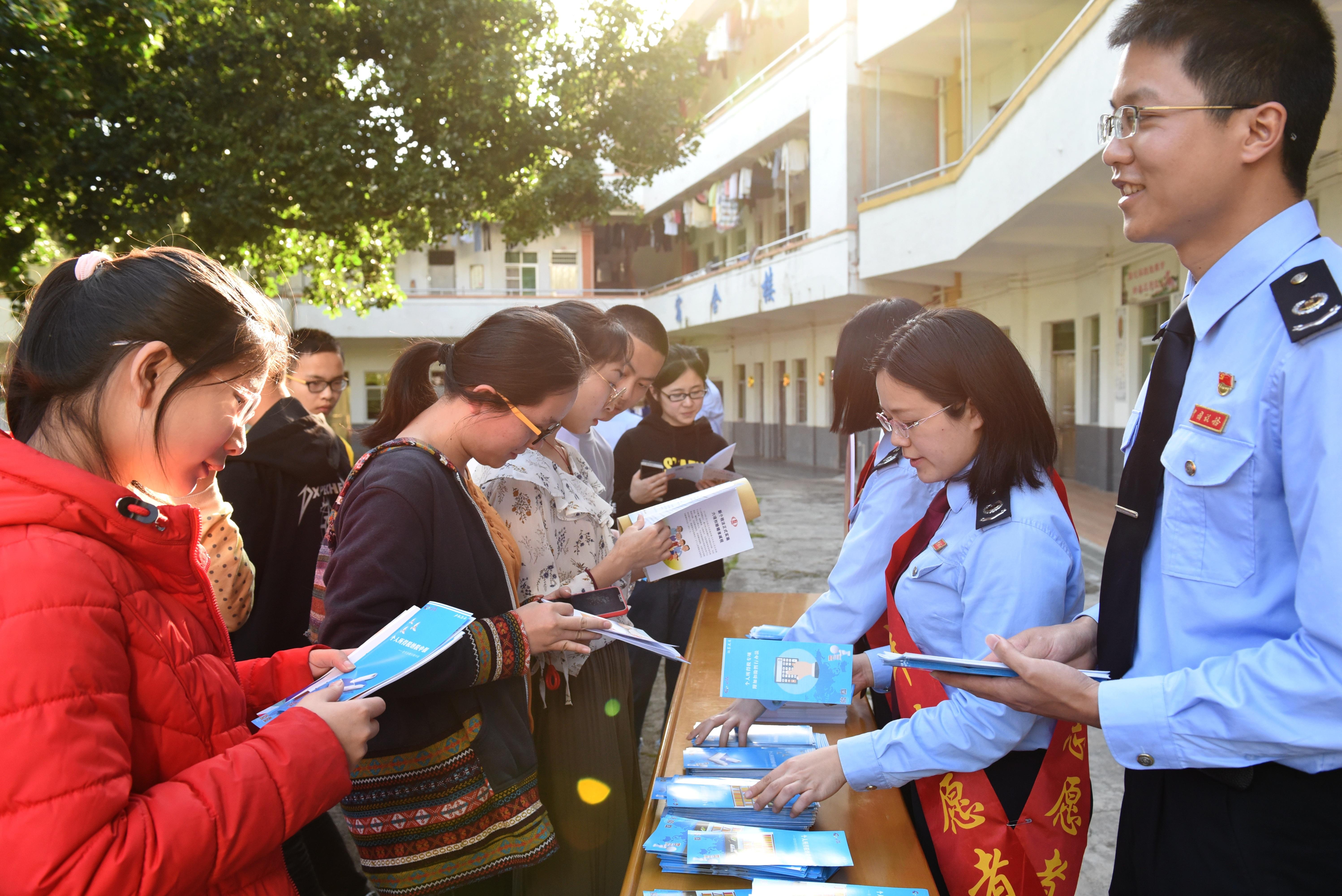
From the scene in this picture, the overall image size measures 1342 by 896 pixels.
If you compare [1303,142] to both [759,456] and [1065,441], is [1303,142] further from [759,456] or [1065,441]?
[759,456]

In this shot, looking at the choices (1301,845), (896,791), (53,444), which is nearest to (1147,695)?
(1301,845)

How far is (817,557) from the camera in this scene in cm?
755

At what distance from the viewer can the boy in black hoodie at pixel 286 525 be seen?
8.04 ft

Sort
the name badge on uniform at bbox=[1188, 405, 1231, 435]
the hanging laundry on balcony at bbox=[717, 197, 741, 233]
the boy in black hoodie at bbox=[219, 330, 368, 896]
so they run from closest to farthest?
the name badge on uniform at bbox=[1188, 405, 1231, 435] → the boy in black hoodie at bbox=[219, 330, 368, 896] → the hanging laundry on balcony at bbox=[717, 197, 741, 233]

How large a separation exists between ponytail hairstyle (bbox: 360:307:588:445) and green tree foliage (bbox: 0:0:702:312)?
19.4 ft

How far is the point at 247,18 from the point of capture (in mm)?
7297

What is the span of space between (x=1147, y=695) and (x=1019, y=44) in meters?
12.0

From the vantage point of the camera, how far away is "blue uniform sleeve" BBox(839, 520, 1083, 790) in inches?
54.6

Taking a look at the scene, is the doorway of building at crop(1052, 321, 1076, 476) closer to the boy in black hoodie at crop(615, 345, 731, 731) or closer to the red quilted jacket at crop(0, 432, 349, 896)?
Answer: the boy in black hoodie at crop(615, 345, 731, 731)

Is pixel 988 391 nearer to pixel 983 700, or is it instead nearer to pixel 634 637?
pixel 983 700

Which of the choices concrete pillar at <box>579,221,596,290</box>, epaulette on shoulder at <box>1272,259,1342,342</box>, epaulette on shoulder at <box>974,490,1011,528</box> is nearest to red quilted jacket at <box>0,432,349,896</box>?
epaulette on shoulder at <box>974,490,1011,528</box>

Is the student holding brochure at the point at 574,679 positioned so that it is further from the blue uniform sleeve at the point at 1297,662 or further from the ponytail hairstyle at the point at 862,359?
the blue uniform sleeve at the point at 1297,662

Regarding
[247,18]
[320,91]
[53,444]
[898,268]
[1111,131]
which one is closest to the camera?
[53,444]

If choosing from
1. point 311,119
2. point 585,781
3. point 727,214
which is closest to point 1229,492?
point 585,781
